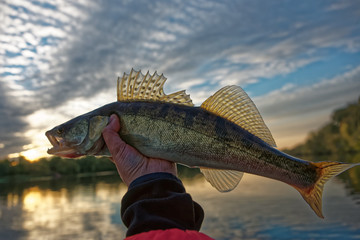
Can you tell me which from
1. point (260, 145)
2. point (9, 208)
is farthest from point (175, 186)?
point (9, 208)

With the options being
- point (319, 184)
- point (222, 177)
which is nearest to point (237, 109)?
point (222, 177)

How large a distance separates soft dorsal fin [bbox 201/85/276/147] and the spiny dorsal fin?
2.20 feet

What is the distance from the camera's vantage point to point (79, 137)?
4367 millimetres

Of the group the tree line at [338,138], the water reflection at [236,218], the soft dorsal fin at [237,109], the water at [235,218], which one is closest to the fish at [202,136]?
the soft dorsal fin at [237,109]

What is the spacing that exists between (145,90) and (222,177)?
1731mm

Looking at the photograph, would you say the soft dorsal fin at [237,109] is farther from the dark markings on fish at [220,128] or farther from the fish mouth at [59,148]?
the fish mouth at [59,148]

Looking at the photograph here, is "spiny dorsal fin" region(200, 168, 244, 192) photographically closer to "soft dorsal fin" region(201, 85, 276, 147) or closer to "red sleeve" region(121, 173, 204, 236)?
"soft dorsal fin" region(201, 85, 276, 147)

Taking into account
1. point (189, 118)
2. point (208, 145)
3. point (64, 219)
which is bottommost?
point (64, 219)

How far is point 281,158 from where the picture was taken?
381cm

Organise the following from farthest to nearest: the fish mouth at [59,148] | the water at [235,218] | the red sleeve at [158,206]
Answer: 1. the water at [235,218]
2. the fish mouth at [59,148]
3. the red sleeve at [158,206]

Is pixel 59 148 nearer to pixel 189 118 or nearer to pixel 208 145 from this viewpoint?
pixel 189 118

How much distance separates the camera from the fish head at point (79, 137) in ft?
14.0

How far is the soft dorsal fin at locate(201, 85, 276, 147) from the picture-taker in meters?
4.10

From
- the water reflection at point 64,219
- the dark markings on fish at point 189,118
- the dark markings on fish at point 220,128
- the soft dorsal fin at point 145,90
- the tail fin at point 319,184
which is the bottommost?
the water reflection at point 64,219
